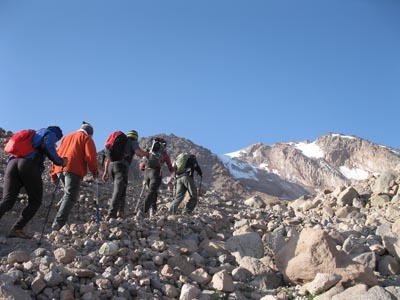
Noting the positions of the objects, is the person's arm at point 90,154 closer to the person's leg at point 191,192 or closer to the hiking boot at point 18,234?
the hiking boot at point 18,234

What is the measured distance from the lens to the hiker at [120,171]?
8.48 metres

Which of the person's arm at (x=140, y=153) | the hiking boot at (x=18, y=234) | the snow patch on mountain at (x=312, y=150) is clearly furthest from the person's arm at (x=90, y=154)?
the snow patch on mountain at (x=312, y=150)

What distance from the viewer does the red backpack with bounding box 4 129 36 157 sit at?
6762 mm

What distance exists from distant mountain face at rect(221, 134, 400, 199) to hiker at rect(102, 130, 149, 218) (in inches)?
4158

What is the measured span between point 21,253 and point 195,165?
19.2ft

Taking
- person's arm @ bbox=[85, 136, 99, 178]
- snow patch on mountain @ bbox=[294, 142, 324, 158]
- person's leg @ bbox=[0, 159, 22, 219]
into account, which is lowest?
person's leg @ bbox=[0, 159, 22, 219]

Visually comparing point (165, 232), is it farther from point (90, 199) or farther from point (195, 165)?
point (90, 199)

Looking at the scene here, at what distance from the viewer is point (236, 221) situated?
9445 mm

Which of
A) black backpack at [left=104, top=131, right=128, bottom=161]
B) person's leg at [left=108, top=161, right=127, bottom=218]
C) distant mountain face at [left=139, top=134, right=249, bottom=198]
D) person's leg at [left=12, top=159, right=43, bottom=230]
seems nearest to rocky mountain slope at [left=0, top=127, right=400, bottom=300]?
person's leg at [left=12, top=159, right=43, bottom=230]

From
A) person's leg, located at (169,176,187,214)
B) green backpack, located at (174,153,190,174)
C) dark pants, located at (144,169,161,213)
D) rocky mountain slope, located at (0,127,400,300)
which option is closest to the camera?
rocky mountain slope, located at (0,127,400,300)

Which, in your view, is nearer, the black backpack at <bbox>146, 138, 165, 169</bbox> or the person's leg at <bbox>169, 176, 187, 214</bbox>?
the black backpack at <bbox>146, 138, 165, 169</bbox>

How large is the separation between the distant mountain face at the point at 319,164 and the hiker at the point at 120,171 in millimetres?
105612

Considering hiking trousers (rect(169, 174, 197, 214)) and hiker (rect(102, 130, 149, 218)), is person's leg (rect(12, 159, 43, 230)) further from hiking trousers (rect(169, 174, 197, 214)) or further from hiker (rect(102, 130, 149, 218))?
hiking trousers (rect(169, 174, 197, 214))

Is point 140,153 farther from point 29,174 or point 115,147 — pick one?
point 29,174
